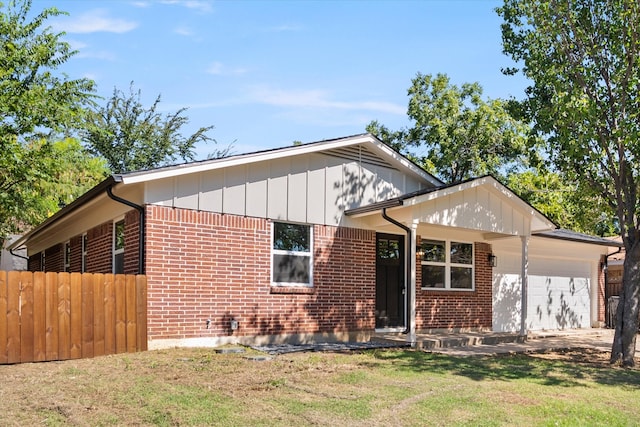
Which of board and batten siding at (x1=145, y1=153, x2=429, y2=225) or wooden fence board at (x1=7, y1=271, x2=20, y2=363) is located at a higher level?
board and batten siding at (x1=145, y1=153, x2=429, y2=225)

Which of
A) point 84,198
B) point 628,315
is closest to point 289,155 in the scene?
point 84,198

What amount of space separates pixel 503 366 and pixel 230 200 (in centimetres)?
593

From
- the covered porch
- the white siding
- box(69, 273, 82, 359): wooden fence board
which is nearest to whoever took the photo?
box(69, 273, 82, 359): wooden fence board

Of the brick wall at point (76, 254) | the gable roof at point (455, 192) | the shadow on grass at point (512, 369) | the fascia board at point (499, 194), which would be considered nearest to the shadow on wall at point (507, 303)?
the fascia board at point (499, 194)

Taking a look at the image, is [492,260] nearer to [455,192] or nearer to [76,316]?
[455,192]

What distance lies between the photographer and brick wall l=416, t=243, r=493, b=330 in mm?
15305

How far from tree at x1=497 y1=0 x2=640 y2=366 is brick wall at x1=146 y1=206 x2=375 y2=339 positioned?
16.1ft

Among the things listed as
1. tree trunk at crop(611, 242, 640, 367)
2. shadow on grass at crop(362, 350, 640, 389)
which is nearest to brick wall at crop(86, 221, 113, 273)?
shadow on grass at crop(362, 350, 640, 389)

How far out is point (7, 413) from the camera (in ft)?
22.2

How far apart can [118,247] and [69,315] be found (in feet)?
10.3

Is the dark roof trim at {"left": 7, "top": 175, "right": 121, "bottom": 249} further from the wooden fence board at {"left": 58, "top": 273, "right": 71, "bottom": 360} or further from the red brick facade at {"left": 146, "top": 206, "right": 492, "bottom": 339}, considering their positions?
the wooden fence board at {"left": 58, "top": 273, "right": 71, "bottom": 360}

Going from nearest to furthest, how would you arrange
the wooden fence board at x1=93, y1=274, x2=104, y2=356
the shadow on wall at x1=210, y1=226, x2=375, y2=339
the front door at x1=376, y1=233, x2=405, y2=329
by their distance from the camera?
the wooden fence board at x1=93, y1=274, x2=104, y2=356 < the shadow on wall at x1=210, y1=226, x2=375, y2=339 < the front door at x1=376, y1=233, x2=405, y2=329

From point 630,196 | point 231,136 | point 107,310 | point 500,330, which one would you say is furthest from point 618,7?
point 231,136

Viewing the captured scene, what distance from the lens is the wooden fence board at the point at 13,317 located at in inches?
389
